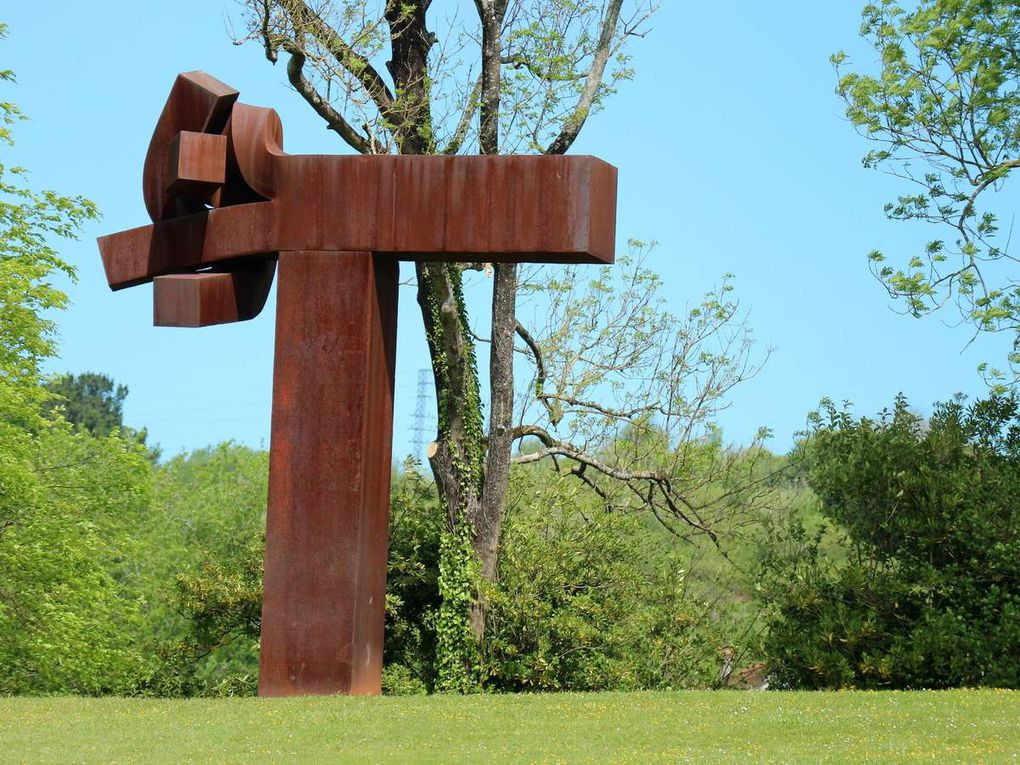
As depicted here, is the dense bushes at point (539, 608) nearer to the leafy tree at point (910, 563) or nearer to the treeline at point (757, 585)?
the treeline at point (757, 585)

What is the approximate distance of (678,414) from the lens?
57.2ft

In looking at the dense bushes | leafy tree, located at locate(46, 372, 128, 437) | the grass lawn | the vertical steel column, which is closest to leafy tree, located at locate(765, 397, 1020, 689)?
the dense bushes

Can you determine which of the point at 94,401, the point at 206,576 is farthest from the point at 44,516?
the point at 94,401

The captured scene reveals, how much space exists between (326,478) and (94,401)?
196 ft

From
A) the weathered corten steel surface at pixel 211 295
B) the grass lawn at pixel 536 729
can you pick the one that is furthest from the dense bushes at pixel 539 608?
the weathered corten steel surface at pixel 211 295

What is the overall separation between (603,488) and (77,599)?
30.4ft

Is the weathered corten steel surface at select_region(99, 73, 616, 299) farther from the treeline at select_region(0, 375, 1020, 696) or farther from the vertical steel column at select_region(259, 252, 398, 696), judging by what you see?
the treeline at select_region(0, 375, 1020, 696)

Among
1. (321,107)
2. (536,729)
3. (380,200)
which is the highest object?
(321,107)

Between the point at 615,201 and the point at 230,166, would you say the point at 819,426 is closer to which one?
the point at 615,201

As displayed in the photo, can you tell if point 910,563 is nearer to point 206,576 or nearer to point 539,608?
point 539,608

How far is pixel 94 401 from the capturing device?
66.4 m

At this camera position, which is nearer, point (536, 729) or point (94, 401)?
point (536, 729)

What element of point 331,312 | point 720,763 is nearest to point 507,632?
point 331,312

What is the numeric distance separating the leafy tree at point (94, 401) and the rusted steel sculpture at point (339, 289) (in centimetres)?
5460
